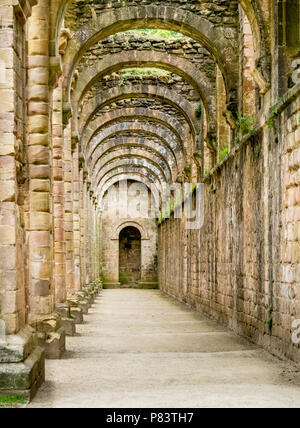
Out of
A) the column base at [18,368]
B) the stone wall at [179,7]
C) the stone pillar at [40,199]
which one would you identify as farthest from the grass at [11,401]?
the stone wall at [179,7]

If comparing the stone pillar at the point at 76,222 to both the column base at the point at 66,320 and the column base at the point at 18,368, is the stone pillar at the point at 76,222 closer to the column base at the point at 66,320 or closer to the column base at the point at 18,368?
the column base at the point at 66,320

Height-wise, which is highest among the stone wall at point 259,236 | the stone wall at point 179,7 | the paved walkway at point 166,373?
the stone wall at point 179,7

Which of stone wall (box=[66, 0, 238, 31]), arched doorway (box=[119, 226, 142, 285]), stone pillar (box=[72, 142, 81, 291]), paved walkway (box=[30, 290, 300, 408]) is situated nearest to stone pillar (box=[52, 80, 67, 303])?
paved walkway (box=[30, 290, 300, 408])

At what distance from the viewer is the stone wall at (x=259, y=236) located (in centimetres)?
809

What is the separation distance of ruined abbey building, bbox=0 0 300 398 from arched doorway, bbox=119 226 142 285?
1472 centimetres

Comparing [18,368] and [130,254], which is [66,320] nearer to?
[18,368]

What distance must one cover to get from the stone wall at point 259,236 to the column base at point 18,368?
11.0 feet

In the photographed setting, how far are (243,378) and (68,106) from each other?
22.1 feet

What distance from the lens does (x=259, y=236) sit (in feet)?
32.6

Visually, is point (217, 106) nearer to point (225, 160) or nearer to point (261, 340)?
point (225, 160)

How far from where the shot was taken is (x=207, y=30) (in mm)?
13336

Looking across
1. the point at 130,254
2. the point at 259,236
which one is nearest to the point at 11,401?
the point at 259,236

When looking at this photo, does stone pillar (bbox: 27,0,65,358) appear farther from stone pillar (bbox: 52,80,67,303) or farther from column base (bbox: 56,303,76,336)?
stone pillar (bbox: 52,80,67,303)

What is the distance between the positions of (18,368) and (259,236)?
5.39m
